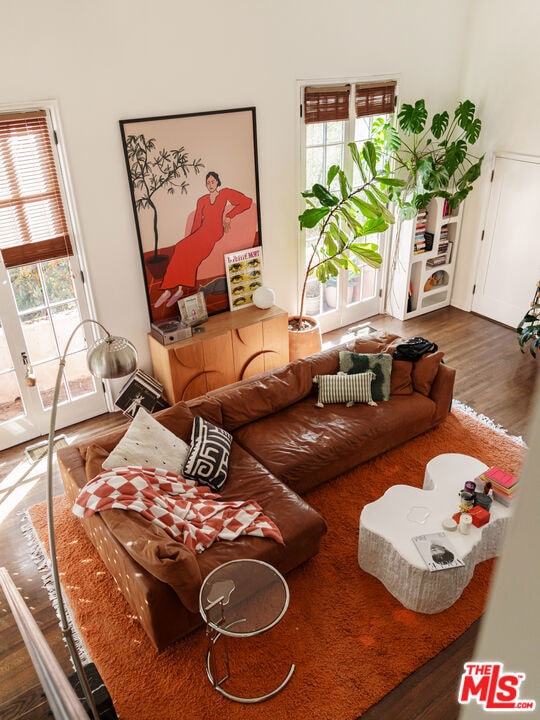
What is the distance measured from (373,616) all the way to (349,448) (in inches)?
46.6

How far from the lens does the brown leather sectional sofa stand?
2951 mm

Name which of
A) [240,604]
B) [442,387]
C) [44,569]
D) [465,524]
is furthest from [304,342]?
[240,604]

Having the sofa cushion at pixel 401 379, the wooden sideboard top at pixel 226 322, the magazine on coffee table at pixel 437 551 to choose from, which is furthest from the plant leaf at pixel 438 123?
the magazine on coffee table at pixel 437 551

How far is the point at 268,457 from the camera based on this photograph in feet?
13.1

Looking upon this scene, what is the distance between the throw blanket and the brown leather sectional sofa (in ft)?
0.18

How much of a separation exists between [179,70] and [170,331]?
6.54 feet

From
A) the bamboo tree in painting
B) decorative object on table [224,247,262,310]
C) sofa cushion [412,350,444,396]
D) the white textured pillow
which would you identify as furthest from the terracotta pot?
the white textured pillow

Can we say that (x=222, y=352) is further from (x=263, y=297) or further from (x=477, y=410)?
(x=477, y=410)

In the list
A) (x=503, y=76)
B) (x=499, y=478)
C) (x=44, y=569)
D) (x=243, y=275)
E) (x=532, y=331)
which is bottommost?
(x=44, y=569)

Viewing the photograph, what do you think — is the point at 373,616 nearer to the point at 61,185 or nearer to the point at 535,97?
the point at 61,185

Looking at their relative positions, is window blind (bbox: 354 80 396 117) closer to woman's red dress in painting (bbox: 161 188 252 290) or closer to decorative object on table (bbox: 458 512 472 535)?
woman's red dress in painting (bbox: 161 188 252 290)

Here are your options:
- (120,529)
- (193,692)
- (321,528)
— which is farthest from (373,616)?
(120,529)

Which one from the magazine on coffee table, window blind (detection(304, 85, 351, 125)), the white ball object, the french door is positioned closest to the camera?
the magazine on coffee table

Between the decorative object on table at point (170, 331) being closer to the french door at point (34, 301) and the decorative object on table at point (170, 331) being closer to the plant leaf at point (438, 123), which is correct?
the french door at point (34, 301)
